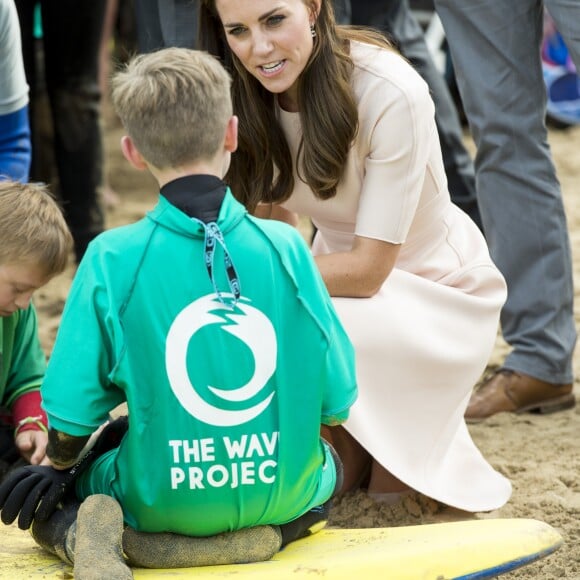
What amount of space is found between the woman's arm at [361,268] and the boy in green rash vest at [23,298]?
0.57 m

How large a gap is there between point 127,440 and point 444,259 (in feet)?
3.29

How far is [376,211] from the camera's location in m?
2.46

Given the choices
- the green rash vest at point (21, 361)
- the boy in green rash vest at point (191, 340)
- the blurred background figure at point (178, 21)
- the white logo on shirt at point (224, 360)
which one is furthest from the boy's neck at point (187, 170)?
the blurred background figure at point (178, 21)

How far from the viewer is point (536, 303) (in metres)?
3.05

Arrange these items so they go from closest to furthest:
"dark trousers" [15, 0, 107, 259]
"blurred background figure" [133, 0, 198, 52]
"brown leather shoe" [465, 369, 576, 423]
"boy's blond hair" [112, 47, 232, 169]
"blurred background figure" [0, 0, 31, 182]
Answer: "boy's blond hair" [112, 47, 232, 169] < "blurred background figure" [0, 0, 31, 182] < "brown leather shoe" [465, 369, 576, 423] < "blurred background figure" [133, 0, 198, 52] < "dark trousers" [15, 0, 107, 259]

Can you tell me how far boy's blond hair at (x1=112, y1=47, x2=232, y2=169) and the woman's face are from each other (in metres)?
0.53

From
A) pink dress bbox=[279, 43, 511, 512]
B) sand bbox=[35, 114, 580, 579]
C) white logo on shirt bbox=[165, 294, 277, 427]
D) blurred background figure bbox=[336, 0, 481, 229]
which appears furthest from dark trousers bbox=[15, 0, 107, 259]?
white logo on shirt bbox=[165, 294, 277, 427]

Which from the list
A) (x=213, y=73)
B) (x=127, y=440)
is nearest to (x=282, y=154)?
(x=213, y=73)

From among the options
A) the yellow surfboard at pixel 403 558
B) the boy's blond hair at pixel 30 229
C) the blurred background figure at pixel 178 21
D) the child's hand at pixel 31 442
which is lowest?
the child's hand at pixel 31 442

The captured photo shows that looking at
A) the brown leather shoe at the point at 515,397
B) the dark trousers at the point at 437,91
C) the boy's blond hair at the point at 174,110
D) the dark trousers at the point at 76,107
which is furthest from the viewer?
the dark trousers at the point at 76,107

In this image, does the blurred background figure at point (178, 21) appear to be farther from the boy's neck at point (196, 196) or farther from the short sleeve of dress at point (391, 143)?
the boy's neck at point (196, 196)

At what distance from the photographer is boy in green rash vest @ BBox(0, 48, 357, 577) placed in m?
1.85

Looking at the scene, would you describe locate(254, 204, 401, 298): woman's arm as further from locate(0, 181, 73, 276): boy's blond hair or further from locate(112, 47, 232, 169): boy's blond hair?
locate(112, 47, 232, 169): boy's blond hair

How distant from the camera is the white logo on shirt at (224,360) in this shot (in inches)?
73.3
